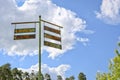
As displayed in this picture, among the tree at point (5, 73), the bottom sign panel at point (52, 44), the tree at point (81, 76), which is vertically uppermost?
the tree at point (81, 76)

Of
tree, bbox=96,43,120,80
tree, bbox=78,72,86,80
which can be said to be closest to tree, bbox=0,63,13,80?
tree, bbox=78,72,86,80

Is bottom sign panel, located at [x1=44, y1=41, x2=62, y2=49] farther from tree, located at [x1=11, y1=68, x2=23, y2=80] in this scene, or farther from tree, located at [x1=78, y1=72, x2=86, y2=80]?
tree, located at [x1=78, y1=72, x2=86, y2=80]

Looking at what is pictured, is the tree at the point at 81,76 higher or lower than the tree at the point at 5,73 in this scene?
higher

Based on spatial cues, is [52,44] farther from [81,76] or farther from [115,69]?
[81,76]

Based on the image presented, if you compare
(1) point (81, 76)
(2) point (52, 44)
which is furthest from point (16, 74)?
(2) point (52, 44)

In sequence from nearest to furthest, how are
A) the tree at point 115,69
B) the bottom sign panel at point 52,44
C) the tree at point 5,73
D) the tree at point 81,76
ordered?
the bottom sign panel at point 52,44, the tree at point 115,69, the tree at point 5,73, the tree at point 81,76

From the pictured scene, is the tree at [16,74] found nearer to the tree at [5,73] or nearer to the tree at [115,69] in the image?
the tree at [5,73]

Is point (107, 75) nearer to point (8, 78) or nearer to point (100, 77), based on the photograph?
point (100, 77)

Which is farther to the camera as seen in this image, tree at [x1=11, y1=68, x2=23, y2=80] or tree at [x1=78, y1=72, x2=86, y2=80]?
tree at [x1=78, y1=72, x2=86, y2=80]

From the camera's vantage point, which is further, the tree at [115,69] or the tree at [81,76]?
the tree at [81,76]

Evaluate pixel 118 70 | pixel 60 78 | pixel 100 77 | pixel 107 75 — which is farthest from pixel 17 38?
pixel 60 78

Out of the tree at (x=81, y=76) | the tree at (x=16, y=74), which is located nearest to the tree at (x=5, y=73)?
the tree at (x=16, y=74)

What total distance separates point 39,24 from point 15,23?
1.36m

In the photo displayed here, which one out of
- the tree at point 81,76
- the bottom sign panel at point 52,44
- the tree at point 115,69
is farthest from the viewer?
the tree at point 81,76
